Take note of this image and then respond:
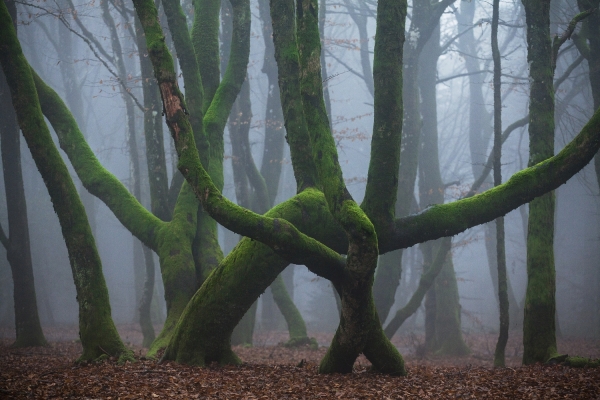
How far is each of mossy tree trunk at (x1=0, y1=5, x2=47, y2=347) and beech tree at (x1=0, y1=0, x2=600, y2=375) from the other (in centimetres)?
345

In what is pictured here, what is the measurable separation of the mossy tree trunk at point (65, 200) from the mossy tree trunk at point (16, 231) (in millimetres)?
4782

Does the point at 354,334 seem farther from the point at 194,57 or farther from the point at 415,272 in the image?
the point at 415,272

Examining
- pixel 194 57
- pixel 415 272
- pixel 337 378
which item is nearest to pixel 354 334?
pixel 337 378

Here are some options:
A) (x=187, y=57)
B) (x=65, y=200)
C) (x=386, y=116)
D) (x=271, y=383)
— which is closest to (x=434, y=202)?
(x=187, y=57)

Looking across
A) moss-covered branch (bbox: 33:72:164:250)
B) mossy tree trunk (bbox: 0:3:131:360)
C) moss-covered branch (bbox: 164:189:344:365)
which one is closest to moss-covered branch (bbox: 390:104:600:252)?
moss-covered branch (bbox: 164:189:344:365)

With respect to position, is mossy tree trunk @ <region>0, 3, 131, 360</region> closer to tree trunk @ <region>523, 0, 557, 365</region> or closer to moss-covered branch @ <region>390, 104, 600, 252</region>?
moss-covered branch @ <region>390, 104, 600, 252</region>

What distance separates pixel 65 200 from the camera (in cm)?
775

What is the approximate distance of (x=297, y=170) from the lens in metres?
8.23

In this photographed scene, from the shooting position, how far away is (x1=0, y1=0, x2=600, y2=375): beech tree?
19.3ft

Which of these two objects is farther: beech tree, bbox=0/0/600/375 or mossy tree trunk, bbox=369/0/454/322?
mossy tree trunk, bbox=369/0/454/322

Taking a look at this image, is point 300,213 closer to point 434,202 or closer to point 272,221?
point 272,221

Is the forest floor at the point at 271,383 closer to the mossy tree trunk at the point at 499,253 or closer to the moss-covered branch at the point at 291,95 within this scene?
the mossy tree trunk at the point at 499,253

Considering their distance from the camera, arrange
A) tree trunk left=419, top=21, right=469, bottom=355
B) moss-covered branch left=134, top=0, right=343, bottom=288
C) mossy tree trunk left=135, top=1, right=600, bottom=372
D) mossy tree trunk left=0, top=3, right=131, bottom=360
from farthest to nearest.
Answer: tree trunk left=419, top=21, right=469, bottom=355
mossy tree trunk left=0, top=3, right=131, bottom=360
mossy tree trunk left=135, top=1, right=600, bottom=372
moss-covered branch left=134, top=0, right=343, bottom=288

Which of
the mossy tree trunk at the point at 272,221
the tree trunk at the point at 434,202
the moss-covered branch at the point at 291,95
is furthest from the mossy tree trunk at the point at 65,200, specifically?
the tree trunk at the point at 434,202
